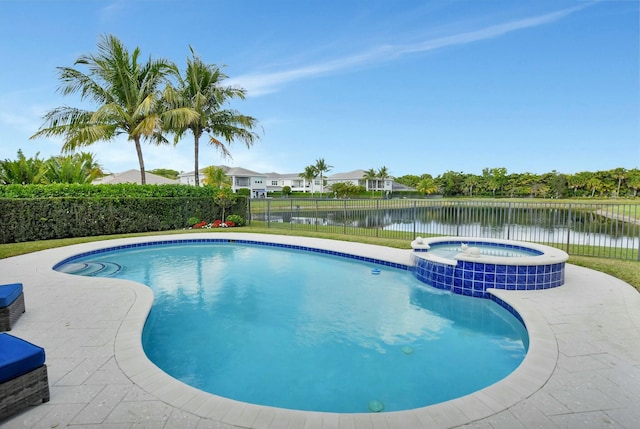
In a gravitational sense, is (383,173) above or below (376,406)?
above

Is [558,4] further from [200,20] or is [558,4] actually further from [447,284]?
[200,20]

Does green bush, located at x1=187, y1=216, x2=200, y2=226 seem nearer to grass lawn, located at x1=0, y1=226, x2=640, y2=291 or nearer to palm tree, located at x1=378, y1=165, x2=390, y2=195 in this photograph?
grass lawn, located at x1=0, y1=226, x2=640, y2=291

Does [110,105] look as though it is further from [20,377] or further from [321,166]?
[321,166]

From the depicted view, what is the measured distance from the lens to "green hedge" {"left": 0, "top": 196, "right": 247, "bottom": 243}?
36.5 feet

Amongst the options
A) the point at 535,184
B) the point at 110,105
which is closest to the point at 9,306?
the point at 110,105

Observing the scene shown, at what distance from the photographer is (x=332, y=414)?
7.93 feet

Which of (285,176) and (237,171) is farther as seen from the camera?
(285,176)

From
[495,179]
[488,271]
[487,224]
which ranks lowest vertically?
[487,224]

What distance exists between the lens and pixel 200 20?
44.1 feet

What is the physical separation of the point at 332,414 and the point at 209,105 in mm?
17391

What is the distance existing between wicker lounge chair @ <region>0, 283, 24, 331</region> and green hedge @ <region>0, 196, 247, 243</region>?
9288mm

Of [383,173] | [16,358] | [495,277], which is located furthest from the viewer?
[383,173]

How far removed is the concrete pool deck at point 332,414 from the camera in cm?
229

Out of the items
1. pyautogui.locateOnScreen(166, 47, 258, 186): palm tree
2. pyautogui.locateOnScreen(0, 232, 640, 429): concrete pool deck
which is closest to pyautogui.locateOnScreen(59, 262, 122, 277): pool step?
pyautogui.locateOnScreen(0, 232, 640, 429): concrete pool deck
